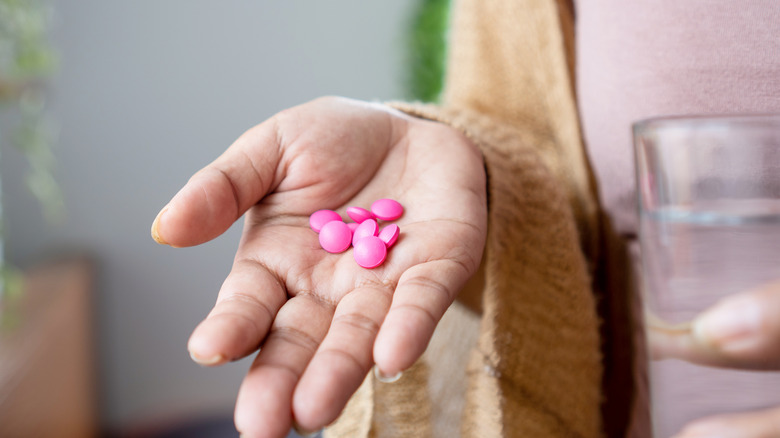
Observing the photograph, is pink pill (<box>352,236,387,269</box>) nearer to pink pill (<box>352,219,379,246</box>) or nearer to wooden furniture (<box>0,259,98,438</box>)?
pink pill (<box>352,219,379,246</box>)

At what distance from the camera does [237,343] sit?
412 mm

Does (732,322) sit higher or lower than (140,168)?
higher

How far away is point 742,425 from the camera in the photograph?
0.91ft

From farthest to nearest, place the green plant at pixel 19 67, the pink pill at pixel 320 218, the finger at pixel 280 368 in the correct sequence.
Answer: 1. the green plant at pixel 19 67
2. the pink pill at pixel 320 218
3. the finger at pixel 280 368

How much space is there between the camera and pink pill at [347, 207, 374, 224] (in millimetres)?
655

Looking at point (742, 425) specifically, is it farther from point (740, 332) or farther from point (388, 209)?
point (388, 209)

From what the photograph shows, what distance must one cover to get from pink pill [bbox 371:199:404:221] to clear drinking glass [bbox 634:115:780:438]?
36 centimetres

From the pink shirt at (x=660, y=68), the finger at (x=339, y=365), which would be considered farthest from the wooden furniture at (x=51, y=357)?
the pink shirt at (x=660, y=68)

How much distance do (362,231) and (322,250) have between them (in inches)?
2.5

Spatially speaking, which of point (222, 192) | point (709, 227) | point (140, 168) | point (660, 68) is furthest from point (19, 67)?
point (709, 227)

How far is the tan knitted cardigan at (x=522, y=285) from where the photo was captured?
24.3 inches

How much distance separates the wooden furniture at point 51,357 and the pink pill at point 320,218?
3.42 ft

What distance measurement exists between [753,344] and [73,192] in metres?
2.45

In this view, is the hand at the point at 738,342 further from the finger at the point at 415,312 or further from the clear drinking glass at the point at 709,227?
the finger at the point at 415,312
